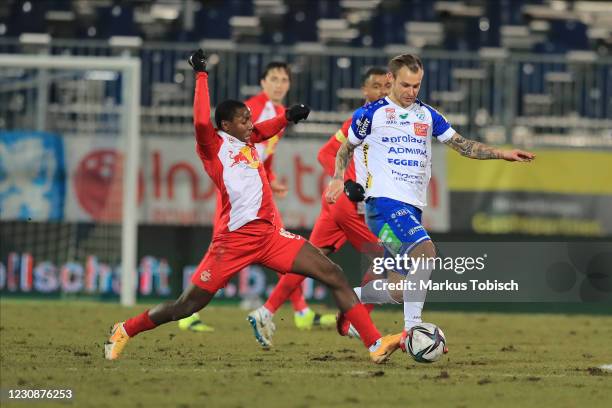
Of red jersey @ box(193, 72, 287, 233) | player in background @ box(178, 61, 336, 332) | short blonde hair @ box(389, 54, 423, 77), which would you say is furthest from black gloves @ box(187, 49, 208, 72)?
player in background @ box(178, 61, 336, 332)

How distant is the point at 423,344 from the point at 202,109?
7.61ft

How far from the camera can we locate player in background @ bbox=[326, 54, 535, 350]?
911cm

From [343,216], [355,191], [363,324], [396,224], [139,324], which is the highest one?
[355,191]

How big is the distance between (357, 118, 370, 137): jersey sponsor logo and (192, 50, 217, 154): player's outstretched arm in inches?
45.4

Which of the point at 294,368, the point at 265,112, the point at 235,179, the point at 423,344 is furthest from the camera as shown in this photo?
the point at 265,112

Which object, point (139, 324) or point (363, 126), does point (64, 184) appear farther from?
point (363, 126)

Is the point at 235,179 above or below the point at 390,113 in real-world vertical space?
below

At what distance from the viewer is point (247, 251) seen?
895cm

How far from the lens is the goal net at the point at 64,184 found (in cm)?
1644

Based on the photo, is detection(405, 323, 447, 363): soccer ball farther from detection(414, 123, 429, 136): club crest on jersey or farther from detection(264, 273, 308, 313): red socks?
detection(264, 273, 308, 313): red socks

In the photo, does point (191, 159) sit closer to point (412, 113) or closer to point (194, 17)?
point (194, 17)

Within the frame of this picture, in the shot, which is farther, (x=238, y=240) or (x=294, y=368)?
(x=238, y=240)

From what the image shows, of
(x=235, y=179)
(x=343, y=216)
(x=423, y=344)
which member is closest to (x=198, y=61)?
(x=235, y=179)

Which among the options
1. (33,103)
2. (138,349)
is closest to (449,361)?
(138,349)
